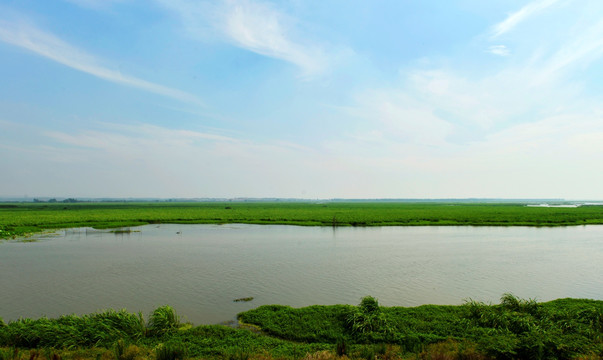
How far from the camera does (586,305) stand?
10820 mm

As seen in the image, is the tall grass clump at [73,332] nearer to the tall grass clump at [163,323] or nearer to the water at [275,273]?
the tall grass clump at [163,323]

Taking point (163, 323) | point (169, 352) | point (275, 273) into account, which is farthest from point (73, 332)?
point (275, 273)

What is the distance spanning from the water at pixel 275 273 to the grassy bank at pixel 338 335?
1.54 m

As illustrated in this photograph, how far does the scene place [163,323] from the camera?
9352mm

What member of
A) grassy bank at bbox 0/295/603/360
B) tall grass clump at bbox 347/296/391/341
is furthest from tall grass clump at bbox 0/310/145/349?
tall grass clump at bbox 347/296/391/341

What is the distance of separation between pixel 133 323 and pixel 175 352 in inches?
103

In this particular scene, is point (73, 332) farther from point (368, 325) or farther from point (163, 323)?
point (368, 325)

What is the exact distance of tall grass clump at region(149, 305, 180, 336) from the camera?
915 centimetres

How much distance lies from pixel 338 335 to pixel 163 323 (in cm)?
463

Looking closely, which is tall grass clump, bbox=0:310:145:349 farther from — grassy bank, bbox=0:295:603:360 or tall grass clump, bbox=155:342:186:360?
tall grass clump, bbox=155:342:186:360

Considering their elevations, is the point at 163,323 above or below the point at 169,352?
below

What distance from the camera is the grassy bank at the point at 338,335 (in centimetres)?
743

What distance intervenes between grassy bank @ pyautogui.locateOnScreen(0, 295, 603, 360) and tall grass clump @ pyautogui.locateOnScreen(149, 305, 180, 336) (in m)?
0.03

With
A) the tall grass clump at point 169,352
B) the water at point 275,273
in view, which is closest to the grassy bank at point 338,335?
the tall grass clump at point 169,352
